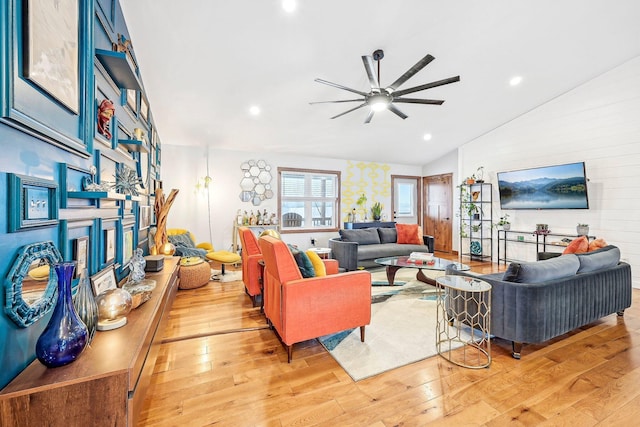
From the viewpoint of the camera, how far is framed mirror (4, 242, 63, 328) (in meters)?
0.98

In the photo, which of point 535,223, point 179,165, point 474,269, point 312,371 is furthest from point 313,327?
point 535,223

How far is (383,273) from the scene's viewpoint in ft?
16.3

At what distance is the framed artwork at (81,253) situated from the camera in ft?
4.75

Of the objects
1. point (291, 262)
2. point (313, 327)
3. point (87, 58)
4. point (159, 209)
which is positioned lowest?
point (313, 327)

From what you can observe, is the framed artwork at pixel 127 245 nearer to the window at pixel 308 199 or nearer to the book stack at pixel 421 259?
the book stack at pixel 421 259

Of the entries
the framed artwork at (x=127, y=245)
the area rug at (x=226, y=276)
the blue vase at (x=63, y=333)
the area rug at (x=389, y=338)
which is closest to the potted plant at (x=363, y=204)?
the area rug at (x=226, y=276)

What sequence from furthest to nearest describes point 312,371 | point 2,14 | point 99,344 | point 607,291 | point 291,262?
point 607,291 → point 291,262 → point 312,371 → point 99,344 → point 2,14

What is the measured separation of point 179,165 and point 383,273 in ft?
15.3

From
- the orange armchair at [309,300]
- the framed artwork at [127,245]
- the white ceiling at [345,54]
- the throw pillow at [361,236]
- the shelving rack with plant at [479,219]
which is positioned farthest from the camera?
the shelving rack with plant at [479,219]

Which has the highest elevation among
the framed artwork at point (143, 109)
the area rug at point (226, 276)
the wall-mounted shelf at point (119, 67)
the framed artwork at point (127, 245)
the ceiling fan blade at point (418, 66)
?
the ceiling fan blade at point (418, 66)

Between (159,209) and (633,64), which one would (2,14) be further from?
(633,64)

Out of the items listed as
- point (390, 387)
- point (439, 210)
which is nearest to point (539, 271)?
point (390, 387)

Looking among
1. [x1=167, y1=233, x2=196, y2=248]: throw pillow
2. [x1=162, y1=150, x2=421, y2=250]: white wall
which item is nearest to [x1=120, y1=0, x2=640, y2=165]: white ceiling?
[x1=162, y1=150, x2=421, y2=250]: white wall

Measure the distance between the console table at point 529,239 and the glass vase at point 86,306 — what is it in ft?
20.0
